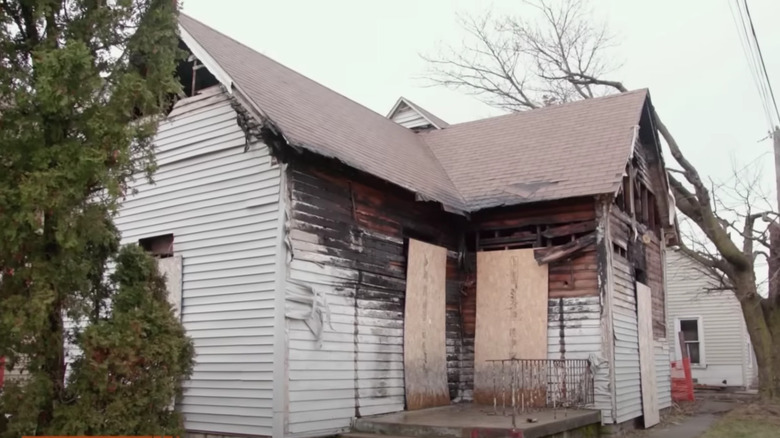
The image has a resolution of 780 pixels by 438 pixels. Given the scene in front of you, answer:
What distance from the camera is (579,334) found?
1160 cm

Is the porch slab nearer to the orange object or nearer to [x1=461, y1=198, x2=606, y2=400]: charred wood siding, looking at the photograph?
[x1=461, y1=198, x2=606, y2=400]: charred wood siding

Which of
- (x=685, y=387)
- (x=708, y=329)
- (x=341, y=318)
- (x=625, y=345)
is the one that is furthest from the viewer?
(x=708, y=329)

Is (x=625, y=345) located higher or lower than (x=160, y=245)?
lower

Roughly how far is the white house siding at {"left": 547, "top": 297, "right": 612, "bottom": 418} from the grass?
78.4 inches

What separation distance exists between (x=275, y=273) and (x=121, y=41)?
3.81 metres

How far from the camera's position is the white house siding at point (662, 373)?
49.4ft

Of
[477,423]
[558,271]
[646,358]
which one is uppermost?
[558,271]

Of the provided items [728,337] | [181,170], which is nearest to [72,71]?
[181,170]

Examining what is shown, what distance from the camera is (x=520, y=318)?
1202cm

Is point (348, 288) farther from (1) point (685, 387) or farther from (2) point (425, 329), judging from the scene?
(1) point (685, 387)

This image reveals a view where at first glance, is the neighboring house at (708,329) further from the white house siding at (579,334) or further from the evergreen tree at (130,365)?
the evergreen tree at (130,365)

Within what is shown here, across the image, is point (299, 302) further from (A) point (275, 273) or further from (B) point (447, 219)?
(B) point (447, 219)

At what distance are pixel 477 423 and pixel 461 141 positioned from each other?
8435 mm

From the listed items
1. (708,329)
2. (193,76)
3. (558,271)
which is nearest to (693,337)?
(708,329)
